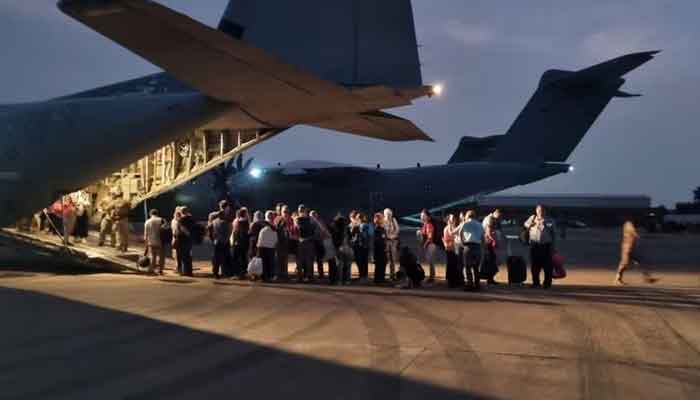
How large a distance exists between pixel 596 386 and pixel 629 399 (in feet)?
1.09

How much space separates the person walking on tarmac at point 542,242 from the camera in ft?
34.8

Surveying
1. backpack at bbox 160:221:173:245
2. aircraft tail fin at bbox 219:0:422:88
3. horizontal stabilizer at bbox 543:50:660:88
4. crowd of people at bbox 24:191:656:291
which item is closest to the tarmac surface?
crowd of people at bbox 24:191:656:291

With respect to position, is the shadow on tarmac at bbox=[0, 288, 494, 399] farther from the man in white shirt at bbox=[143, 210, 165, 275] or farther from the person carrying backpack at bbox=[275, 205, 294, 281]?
the man in white shirt at bbox=[143, 210, 165, 275]

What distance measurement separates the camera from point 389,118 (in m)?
13.5

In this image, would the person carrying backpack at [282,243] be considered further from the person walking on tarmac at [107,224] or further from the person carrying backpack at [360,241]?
the person walking on tarmac at [107,224]

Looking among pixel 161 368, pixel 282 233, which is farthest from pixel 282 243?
pixel 161 368

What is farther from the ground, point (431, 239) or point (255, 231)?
point (255, 231)

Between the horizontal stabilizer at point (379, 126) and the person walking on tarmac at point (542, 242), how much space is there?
4134 millimetres

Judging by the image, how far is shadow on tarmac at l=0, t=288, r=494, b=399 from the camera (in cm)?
448

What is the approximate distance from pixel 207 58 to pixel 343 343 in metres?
5.00

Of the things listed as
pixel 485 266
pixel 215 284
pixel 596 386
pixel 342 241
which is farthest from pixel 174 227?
pixel 596 386

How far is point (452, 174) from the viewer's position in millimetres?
28750

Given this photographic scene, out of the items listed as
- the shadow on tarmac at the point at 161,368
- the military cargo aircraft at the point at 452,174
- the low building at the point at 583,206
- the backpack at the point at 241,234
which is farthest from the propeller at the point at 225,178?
the low building at the point at 583,206

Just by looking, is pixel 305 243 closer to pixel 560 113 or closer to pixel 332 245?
pixel 332 245
